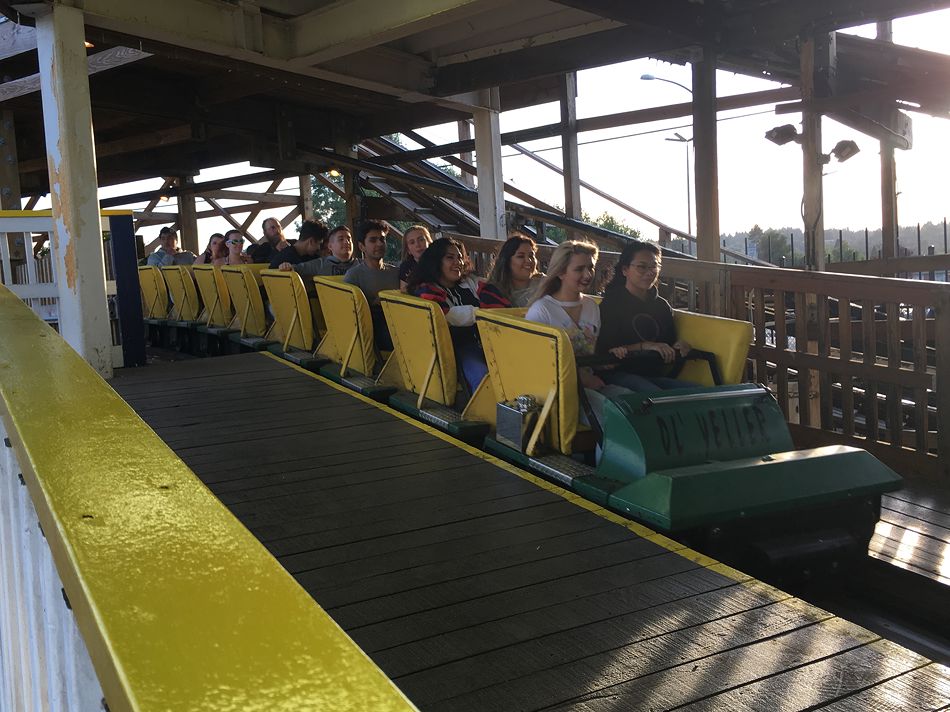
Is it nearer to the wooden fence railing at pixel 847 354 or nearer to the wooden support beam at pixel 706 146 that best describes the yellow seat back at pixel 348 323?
the wooden fence railing at pixel 847 354

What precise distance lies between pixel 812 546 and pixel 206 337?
624 centimetres

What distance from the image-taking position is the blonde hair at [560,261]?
370 centimetres

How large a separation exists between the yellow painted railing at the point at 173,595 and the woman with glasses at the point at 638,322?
279 centimetres

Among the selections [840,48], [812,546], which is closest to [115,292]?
[812,546]

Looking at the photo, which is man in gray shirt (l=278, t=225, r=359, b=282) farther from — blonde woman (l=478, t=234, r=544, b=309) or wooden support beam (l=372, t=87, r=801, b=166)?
wooden support beam (l=372, t=87, r=801, b=166)

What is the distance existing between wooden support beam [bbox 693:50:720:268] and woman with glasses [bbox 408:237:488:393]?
2422 mm

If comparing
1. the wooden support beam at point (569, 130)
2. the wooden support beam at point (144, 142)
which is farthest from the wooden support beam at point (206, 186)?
the wooden support beam at point (569, 130)

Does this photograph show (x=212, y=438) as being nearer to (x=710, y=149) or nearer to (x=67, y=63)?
(x=67, y=63)

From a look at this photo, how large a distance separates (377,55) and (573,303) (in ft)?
14.8

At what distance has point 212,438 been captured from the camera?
13.0 feet

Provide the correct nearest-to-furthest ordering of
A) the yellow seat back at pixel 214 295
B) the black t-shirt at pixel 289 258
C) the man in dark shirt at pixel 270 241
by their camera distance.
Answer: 1. the black t-shirt at pixel 289 258
2. the yellow seat back at pixel 214 295
3. the man in dark shirt at pixel 270 241

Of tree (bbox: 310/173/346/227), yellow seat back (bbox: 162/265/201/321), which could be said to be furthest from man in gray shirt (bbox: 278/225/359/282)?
tree (bbox: 310/173/346/227)

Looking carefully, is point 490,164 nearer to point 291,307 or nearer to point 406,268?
point 291,307

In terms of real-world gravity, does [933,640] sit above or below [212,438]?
below
